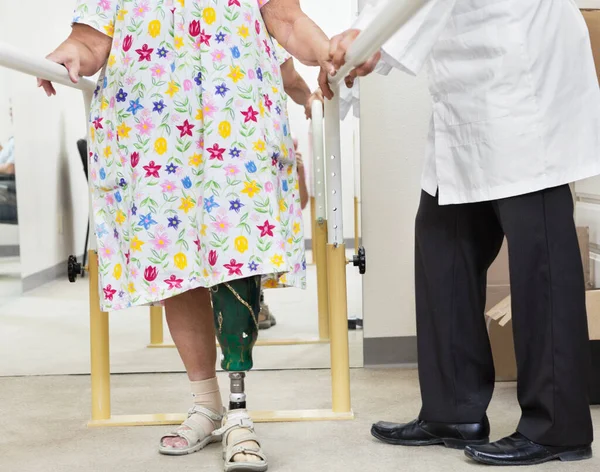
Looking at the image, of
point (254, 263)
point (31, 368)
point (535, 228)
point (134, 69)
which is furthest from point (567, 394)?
point (31, 368)

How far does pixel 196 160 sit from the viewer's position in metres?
1.67

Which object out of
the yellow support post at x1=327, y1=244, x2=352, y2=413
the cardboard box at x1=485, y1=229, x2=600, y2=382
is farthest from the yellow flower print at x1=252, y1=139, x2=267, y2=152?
the cardboard box at x1=485, y1=229, x2=600, y2=382

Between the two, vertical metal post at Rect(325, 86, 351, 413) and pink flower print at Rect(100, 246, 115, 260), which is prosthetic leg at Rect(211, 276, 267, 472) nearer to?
pink flower print at Rect(100, 246, 115, 260)

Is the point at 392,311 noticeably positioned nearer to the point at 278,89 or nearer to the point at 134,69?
the point at 278,89

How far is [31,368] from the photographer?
260 cm

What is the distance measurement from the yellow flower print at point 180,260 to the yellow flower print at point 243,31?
1.38 feet

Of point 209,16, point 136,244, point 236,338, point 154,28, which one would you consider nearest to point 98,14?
point 154,28

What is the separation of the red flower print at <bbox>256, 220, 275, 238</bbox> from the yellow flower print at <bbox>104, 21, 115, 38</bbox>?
1.59 feet

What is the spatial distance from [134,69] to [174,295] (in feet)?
1.42

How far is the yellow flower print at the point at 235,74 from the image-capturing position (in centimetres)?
164

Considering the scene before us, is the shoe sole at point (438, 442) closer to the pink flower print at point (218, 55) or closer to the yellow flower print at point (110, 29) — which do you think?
the pink flower print at point (218, 55)

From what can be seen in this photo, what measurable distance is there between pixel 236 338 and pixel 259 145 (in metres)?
0.36

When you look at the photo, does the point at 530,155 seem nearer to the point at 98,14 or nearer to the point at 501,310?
the point at 501,310

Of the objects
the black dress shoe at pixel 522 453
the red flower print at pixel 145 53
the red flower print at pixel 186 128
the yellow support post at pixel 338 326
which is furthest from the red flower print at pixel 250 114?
the black dress shoe at pixel 522 453
